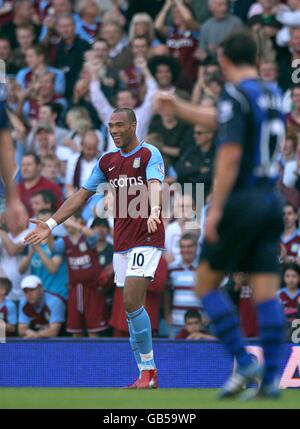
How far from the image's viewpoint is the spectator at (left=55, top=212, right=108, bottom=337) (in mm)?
12305

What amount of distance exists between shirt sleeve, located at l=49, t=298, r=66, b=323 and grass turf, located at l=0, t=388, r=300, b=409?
123 inches

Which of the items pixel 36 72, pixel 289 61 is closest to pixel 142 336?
pixel 289 61

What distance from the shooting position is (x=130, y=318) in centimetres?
948

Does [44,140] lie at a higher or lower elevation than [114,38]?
lower

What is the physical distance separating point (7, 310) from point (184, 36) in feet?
14.6

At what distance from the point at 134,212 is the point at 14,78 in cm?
652

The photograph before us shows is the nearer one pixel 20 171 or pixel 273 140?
pixel 273 140

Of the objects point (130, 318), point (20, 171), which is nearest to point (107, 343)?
point (130, 318)

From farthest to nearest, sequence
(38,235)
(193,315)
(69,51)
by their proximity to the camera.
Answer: (69,51) < (193,315) < (38,235)

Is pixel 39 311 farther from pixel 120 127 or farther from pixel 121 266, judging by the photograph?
pixel 120 127

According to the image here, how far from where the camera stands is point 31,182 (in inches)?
526

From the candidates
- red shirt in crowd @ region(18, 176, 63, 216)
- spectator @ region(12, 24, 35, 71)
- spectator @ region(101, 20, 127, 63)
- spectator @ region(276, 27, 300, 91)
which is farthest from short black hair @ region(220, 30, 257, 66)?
spectator @ region(12, 24, 35, 71)

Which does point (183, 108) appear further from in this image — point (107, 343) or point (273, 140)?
point (107, 343)
